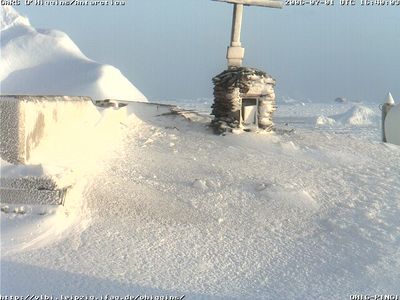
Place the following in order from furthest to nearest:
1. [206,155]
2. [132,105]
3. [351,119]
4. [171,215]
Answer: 1. [351,119]
2. [132,105]
3. [206,155]
4. [171,215]

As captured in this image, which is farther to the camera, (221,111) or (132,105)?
(132,105)

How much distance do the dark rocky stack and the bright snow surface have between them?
182cm

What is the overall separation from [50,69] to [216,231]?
31803 millimetres

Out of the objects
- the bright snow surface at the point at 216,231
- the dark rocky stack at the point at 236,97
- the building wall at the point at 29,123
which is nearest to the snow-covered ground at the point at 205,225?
the bright snow surface at the point at 216,231

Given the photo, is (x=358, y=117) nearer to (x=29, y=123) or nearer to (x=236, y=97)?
(x=236, y=97)

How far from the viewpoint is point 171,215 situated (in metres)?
6.43

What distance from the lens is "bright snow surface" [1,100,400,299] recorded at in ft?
16.7

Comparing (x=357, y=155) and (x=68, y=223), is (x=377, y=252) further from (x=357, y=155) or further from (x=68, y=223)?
(x=357, y=155)

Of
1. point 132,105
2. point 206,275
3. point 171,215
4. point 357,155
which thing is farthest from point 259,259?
point 132,105

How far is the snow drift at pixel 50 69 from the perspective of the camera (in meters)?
29.4

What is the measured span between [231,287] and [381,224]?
2.58 metres

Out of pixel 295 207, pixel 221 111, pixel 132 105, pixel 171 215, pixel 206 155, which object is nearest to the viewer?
pixel 171 215

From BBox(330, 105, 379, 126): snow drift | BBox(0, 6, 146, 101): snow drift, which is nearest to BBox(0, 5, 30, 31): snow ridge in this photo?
BBox(0, 6, 146, 101): snow drift

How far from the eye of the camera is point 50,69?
117 ft
